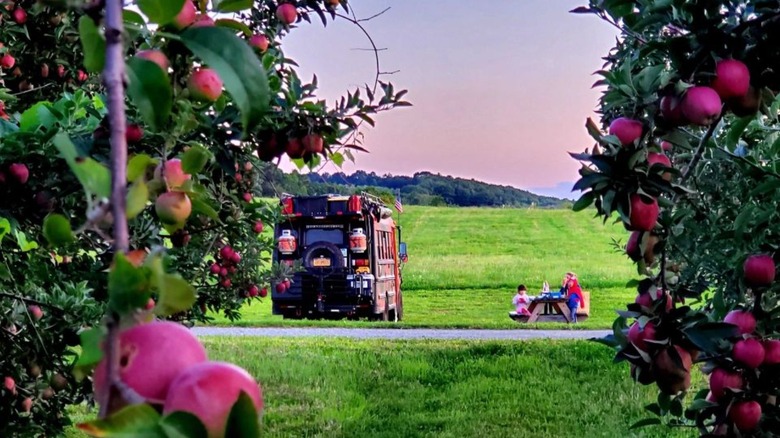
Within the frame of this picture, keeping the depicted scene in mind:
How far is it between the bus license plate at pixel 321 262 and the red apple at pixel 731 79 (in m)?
10.7

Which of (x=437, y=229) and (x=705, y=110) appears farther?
(x=437, y=229)

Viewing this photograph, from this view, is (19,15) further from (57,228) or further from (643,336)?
(57,228)

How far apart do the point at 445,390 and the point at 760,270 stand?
4655 millimetres

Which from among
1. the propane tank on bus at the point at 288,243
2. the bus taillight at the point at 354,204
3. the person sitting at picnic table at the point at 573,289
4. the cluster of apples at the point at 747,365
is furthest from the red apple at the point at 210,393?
the person sitting at picnic table at the point at 573,289

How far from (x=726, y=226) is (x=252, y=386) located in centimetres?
241

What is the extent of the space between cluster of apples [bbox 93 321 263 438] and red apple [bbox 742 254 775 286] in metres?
1.38

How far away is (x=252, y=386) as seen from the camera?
0.37 m

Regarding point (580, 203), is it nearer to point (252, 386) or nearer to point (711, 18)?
point (711, 18)

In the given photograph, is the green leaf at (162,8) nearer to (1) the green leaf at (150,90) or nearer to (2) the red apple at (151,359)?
(1) the green leaf at (150,90)

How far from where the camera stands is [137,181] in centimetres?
35

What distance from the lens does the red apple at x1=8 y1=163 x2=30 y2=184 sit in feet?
5.09

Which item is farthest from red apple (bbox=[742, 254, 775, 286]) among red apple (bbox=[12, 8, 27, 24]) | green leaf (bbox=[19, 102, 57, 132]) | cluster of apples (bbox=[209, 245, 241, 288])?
cluster of apples (bbox=[209, 245, 241, 288])

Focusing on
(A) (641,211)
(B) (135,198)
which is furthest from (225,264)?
(B) (135,198)

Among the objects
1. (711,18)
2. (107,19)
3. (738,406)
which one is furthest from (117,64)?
(738,406)
